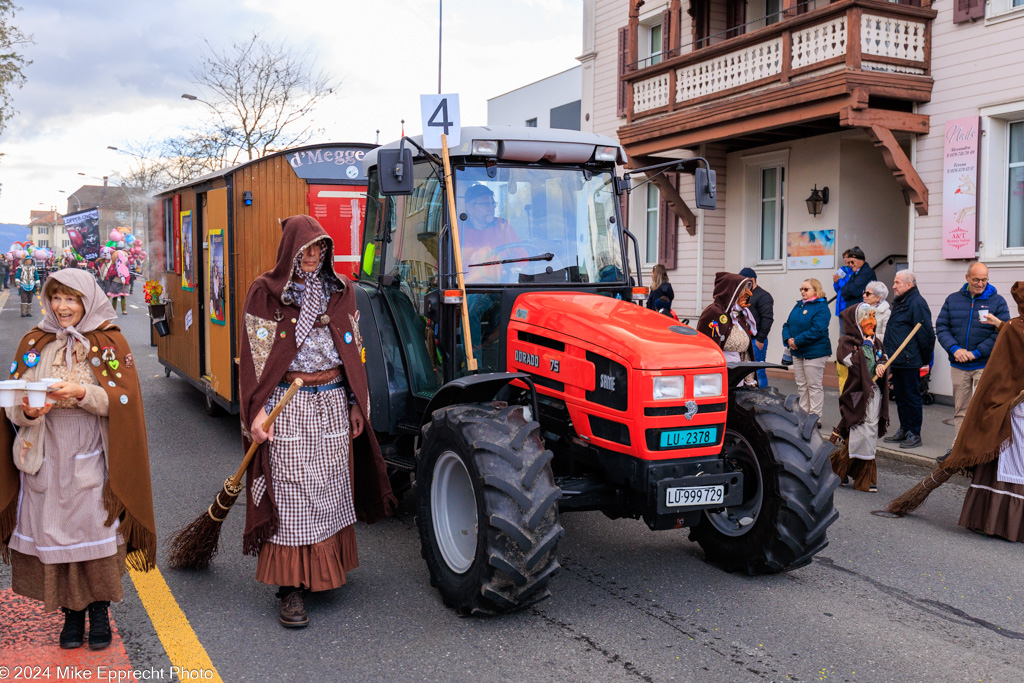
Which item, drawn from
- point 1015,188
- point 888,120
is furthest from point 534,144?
point 1015,188

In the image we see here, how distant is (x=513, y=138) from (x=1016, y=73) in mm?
8982

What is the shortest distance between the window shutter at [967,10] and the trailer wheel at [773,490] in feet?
29.5

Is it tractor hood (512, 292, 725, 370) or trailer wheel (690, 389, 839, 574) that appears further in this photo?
trailer wheel (690, 389, 839, 574)

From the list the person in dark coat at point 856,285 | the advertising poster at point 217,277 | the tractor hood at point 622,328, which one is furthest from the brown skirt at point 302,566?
the person in dark coat at point 856,285

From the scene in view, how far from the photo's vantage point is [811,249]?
14852mm

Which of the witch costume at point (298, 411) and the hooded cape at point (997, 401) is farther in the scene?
the hooded cape at point (997, 401)

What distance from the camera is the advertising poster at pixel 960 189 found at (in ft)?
39.0

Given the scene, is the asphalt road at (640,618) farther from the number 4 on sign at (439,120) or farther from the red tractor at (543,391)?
the number 4 on sign at (439,120)

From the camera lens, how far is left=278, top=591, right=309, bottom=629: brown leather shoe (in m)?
4.53

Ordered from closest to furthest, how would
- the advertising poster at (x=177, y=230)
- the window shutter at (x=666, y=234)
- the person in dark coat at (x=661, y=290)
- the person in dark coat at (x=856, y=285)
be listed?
the advertising poster at (x=177, y=230) → the person in dark coat at (x=856, y=285) → the person in dark coat at (x=661, y=290) → the window shutter at (x=666, y=234)

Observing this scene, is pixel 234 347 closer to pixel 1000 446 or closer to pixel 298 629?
pixel 298 629

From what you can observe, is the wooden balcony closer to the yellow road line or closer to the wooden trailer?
the wooden trailer

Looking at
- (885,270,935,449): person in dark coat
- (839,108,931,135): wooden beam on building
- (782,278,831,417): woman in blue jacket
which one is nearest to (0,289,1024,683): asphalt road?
(885,270,935,449): person in dark coat

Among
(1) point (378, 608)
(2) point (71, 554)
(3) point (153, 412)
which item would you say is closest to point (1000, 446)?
(1) point (378, 608)
